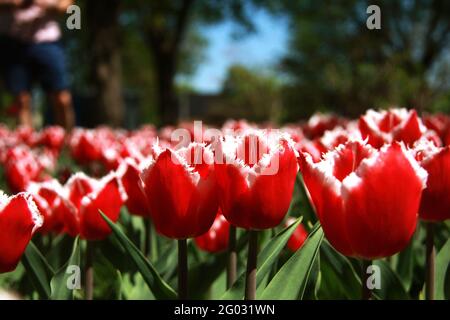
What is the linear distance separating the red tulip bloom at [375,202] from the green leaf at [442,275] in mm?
536

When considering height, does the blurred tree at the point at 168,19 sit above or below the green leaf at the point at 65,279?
above

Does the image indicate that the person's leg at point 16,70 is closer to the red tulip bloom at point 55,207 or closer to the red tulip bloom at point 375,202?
the red tulip bloom at point 55,207

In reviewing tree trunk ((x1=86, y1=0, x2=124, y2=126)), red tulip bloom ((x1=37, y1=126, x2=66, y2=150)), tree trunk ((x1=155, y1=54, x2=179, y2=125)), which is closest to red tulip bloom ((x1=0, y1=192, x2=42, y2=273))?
red tulip bloom ((x1=37, y1=126, x2=66, y2=150))

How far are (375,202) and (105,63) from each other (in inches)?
493

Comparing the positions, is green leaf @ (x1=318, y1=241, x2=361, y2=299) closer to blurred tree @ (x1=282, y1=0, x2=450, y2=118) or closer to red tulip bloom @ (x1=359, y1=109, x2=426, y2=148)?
red tulip bloom @ (x1=359, y1=109, x2=426, y2=148)

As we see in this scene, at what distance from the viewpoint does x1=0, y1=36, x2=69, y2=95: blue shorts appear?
6016mm

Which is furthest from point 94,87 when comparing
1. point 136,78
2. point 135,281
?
point 136,78

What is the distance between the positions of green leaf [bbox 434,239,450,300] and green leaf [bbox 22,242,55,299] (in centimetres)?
89

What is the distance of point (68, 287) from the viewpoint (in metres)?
1.32

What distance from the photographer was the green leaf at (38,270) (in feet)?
4.70

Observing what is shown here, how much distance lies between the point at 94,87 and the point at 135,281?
11667 millimetres

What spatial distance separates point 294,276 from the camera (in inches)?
44.0

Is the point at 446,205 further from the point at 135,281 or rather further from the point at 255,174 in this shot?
the point at 135,281

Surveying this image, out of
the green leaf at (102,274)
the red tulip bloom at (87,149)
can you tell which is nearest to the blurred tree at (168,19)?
the red tulip bloom at (87,149)
